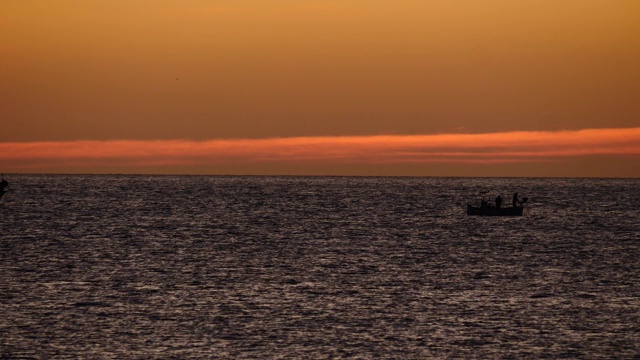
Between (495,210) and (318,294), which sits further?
(495,210)

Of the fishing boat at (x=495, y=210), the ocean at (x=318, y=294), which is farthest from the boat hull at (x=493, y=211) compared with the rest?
the ocean at (x=318, y=294)

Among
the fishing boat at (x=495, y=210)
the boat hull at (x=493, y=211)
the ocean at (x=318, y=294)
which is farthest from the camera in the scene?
the boat hull at (x=493, y=211)

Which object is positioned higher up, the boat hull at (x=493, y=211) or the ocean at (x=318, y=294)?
the boat hull at (x=493, y=211)

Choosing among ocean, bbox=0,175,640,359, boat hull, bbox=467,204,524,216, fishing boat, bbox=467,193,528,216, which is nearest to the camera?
ocean, bbox=0,175,640,359

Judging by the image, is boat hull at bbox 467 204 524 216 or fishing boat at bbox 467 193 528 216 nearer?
fishing boat at bbox 467 193 528 216

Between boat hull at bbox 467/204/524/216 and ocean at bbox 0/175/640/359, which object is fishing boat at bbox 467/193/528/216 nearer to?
boat hull at bbox 467/204/524/216

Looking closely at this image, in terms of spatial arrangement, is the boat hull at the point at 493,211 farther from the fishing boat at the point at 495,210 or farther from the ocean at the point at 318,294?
the ocean at the point at 318,294

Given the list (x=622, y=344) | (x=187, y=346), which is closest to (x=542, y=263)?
(x=622, y=344)

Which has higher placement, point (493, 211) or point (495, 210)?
point (495, 210)

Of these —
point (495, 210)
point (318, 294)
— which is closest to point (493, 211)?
point (495, 210)

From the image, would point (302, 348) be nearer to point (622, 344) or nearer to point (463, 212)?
point (622, 344)

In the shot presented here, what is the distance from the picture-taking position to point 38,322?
56.7 metres

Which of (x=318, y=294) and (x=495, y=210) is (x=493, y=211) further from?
(x=318, y=294)

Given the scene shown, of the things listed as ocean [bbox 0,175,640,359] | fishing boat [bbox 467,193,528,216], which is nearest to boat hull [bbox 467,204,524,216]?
fishing boat [bbox 467,193,528,216]
